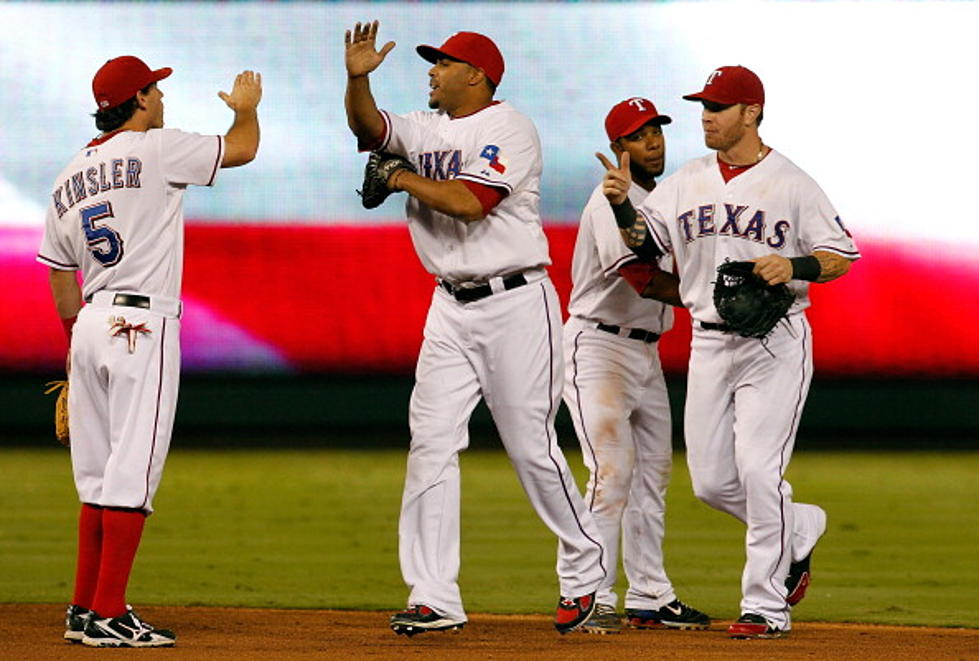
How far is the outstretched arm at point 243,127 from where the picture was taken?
16.6 ft

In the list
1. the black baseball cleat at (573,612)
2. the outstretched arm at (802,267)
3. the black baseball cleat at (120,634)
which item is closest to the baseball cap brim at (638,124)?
the outstretched arm at (802,267)

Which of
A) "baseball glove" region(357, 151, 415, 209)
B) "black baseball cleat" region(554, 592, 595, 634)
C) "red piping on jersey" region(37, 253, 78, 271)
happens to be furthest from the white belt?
"black baseball cleat" region(554, 592, 595, 634)

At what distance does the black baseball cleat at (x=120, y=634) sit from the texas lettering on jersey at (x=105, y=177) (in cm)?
128

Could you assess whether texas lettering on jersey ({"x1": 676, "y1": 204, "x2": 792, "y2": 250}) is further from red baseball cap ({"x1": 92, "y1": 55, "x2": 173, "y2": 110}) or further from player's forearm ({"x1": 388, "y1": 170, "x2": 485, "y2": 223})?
red baseball cap ({"x1": 92, "y1": 55, "x2": 173, "y2": 110})

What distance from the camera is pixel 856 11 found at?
1191cm

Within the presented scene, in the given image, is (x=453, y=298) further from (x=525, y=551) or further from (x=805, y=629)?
(x=525, y=551)

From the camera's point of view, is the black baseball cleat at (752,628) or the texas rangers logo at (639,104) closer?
the black baseball cleat at (752,628)

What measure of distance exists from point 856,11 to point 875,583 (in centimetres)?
603

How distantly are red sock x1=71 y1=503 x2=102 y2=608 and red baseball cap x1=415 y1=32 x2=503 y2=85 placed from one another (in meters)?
1.81

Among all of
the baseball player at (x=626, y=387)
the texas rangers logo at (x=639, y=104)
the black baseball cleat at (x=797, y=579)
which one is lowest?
the black baseball cleat at (x=797, y=579)

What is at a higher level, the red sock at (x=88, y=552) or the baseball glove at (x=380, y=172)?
the baseball glove at (x=380, y=172)

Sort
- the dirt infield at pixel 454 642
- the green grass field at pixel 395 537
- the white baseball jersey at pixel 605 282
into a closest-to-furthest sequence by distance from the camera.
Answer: the dirt infield at pixel 454 642 → the white baseball jersey at pixel 605 282 → the green grass field at pixel 395 537

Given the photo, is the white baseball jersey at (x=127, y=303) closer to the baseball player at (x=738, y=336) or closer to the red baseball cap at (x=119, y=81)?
the red baseball cap at (x=119, y=81)

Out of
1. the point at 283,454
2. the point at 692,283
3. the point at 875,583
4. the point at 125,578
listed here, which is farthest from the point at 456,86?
the point at 283,454
